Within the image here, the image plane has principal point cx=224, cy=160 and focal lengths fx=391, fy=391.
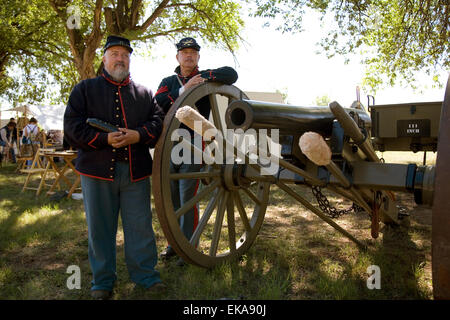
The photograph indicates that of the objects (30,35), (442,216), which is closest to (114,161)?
(442,216)

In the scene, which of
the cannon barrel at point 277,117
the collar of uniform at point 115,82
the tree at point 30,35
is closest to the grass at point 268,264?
the cannon barrel at point 277,117

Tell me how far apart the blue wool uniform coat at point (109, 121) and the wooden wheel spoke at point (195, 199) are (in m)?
0.37

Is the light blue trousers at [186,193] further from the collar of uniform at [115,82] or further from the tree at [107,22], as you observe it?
the tree at [107,22]

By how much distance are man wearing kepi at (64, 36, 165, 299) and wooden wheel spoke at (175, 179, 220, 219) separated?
Answer: 0.27 meters

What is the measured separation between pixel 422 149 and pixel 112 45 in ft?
13.7

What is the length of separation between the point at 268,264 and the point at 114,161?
1.66m

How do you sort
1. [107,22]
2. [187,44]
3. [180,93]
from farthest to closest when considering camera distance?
[107,22] < [187,44] < [180,93]

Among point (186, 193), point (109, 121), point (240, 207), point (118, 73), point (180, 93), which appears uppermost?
point (118, 73)

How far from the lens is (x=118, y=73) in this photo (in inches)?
113

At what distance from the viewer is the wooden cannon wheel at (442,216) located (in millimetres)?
1883
